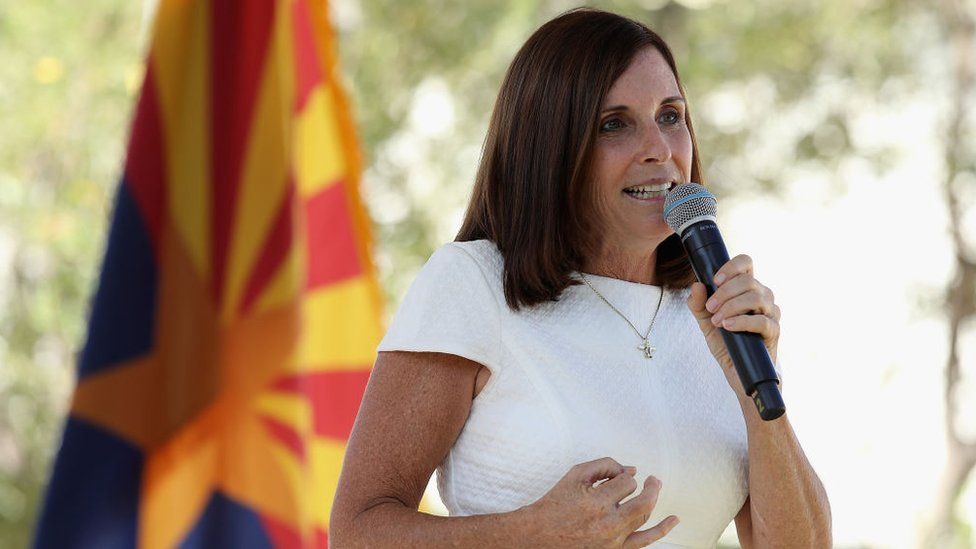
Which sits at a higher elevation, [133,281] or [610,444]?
[610,444]

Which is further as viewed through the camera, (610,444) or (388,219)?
(388,219)

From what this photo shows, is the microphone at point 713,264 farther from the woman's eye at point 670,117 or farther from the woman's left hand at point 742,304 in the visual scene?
the woman's eye at point 670,117

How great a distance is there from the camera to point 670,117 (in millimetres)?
1963

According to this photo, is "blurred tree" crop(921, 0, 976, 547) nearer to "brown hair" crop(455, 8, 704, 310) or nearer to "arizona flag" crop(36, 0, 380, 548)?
"arizona flag" crop(36, 0, 380, 548)

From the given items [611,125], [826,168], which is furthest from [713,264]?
[826,168]

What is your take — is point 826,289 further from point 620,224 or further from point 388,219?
point 620,224

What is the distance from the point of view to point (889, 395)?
8820 millimetres

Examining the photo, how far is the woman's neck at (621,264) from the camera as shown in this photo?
201cm

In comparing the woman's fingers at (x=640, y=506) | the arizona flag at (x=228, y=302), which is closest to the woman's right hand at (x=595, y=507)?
the woman's fingers at (x=640, y=506)

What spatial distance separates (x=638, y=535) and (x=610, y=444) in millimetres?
184

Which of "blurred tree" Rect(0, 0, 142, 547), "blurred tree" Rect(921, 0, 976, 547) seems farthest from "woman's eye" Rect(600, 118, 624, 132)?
"blurred tree" Rect(921, 0, 976, 547)

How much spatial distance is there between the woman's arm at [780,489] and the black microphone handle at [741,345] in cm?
24

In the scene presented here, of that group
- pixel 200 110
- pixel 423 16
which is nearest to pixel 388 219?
pixel 423 16

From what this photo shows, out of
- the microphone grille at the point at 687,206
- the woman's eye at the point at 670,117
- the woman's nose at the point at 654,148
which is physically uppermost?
the woman's eye at the point at 670,117
